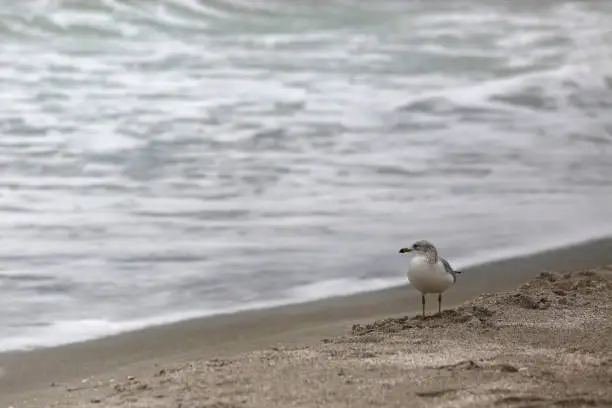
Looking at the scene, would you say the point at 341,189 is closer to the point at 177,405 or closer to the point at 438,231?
the point at 438,231

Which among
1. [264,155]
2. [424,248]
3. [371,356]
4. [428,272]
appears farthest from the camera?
[264,155]

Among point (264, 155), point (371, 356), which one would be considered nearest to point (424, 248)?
point (371, 356)

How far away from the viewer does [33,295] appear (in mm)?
5039

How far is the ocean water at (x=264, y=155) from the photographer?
17.6 feet

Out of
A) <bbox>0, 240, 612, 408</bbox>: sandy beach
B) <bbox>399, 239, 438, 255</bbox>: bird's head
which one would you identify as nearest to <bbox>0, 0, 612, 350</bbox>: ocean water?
<bbox>0, 240, 612, 408</bbox>: sandy beach

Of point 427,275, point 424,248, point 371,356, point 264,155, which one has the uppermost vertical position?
point 264,155

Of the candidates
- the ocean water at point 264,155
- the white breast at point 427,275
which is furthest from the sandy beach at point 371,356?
the ocean water at point 264,155

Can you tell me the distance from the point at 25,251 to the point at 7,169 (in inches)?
71.9

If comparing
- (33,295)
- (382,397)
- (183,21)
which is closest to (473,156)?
(33,295)

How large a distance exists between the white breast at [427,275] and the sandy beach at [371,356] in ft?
0.44

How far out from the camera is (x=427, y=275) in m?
4.54

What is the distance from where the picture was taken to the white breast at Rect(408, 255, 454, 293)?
14.9 feet

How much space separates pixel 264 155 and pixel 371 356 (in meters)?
4.00

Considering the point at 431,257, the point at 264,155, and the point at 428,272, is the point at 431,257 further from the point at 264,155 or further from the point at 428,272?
the point at 264,155
